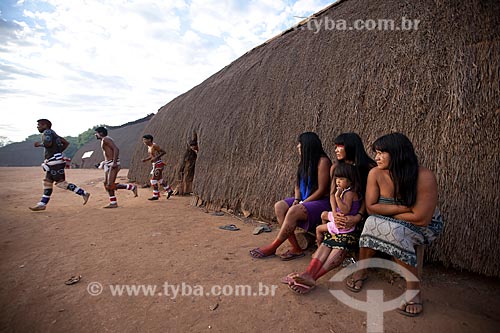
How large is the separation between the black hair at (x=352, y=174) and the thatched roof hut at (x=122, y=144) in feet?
60.4

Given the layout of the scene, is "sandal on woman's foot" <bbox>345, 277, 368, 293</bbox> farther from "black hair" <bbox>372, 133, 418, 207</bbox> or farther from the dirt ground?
"black hair" <bbox>372, 133, 418, 207</bbox>

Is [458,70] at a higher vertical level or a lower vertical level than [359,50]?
lower

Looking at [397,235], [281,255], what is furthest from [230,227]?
[397,235]

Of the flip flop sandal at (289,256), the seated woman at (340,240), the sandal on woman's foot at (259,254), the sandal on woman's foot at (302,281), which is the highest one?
the seated woman at (340,240)

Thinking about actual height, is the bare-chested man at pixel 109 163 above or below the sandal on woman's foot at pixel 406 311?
above

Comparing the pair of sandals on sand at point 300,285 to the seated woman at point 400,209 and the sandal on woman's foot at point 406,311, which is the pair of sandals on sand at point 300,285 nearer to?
the seated woman at point 400,209

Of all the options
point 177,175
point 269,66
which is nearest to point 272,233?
point 269,66

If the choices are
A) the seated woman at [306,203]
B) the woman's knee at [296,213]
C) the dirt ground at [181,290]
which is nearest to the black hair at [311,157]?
the seated woman at [306,203]

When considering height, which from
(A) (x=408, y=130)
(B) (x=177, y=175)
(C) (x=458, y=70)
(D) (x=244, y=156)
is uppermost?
(C) (x=458, y=70)

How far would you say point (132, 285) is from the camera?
255 cm

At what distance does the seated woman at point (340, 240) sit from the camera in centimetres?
235

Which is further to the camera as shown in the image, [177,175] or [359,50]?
[177,175]

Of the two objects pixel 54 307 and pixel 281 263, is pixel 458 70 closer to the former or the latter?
pixel 281 263

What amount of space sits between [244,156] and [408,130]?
311cm
